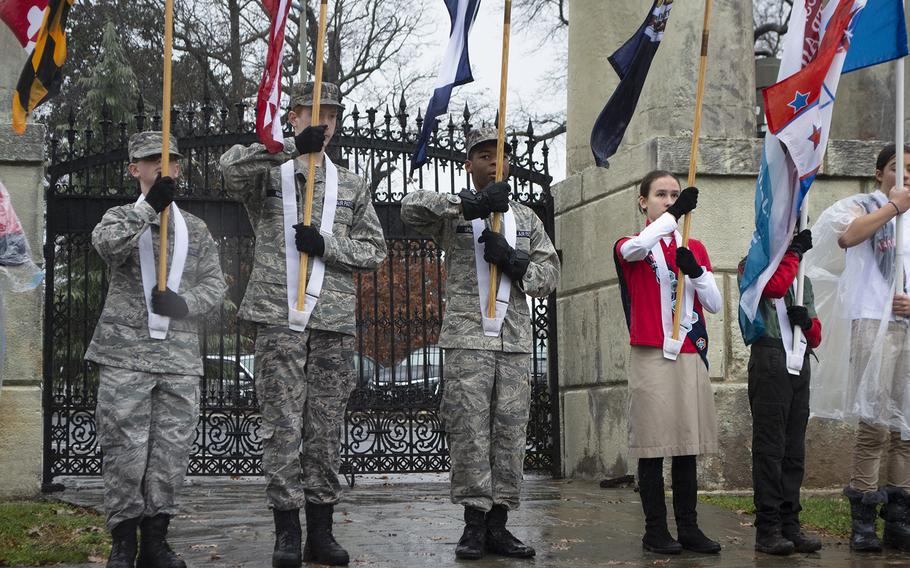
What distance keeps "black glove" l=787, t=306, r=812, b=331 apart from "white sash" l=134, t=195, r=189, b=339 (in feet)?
9.84

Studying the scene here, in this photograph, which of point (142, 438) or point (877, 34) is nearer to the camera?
point (142, 438)

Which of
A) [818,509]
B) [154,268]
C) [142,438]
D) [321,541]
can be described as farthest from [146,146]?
[818,509]

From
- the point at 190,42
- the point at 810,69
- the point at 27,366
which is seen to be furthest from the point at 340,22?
the point at 810,69

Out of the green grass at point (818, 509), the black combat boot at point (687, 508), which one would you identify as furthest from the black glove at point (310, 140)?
the green grass at point (818, 509)

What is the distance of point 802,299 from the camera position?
637 cm

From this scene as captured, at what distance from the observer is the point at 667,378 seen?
607 centimetres

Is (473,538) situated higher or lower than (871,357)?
lower

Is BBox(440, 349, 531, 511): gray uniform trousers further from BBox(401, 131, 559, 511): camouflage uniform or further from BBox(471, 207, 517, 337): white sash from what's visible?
BBox(471, 207, 517, 337): white sash

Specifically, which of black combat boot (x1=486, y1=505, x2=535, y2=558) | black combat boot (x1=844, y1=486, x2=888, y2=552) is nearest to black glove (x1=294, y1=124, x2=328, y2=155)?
black combat boot (x1=486, y1=505, x2=535, y2=558)

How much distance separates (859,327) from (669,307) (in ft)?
3.84

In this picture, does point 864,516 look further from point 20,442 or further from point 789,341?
point 20,442

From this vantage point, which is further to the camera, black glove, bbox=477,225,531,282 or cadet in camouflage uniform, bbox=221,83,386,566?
black glove, bbox=477,225,531,282

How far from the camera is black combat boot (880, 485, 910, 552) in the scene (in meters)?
6.34

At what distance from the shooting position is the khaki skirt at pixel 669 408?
6004mm
